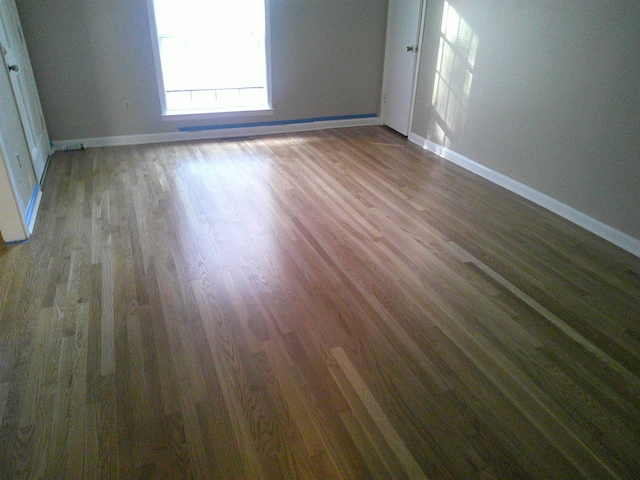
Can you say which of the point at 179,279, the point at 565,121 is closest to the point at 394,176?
the point at 565,121

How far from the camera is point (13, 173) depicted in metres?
2.75

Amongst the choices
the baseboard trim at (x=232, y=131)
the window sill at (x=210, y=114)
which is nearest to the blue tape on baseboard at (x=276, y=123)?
the baseboard trim at (x=232, y=131)

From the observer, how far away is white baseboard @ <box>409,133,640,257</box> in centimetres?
284

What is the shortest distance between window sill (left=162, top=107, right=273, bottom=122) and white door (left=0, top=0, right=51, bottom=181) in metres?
1.18

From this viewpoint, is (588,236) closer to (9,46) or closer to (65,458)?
(65,458)

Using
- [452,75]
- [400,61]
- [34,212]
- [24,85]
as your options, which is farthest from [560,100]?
[24,85]

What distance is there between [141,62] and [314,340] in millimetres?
3801

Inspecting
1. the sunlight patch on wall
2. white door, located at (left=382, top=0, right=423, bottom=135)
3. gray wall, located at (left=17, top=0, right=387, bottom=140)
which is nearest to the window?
gray wall, located at (left=17, top=0, right=387, bottom=140)

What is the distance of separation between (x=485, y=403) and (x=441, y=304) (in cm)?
64

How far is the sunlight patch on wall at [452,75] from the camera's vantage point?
397 centimetres

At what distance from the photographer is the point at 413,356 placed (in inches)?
76.0

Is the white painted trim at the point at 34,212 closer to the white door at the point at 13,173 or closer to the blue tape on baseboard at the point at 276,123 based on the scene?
the white door at the point at 13,173

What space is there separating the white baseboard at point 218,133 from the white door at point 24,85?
0.44m

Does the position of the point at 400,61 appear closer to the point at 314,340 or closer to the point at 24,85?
the point at 24,85
